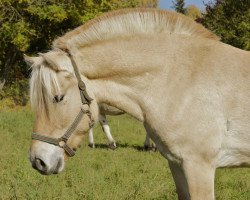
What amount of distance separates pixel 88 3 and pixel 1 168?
15.2 metres

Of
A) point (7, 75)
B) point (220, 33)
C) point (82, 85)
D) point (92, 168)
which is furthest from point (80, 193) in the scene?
point (220, 33)

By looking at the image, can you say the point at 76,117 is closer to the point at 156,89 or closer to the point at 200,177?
the point at 156,89

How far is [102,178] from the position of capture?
6879mm

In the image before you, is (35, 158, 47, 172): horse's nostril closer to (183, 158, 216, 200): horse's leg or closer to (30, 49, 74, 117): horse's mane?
(30, 49, 74, 117): horse's mane

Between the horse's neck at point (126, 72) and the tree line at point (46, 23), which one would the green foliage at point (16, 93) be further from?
the horse's neck at point (126, 72)

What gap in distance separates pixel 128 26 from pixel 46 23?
64.5ft

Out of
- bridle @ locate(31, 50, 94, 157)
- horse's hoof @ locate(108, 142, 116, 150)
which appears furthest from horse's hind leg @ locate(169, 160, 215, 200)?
horse's hoof @ locate(108, 142, 116, 150)

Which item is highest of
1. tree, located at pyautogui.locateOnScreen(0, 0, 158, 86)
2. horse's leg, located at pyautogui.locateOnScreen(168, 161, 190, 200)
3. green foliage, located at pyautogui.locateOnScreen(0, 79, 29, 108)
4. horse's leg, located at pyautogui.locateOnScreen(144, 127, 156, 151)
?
horse's leg, located at pyautogui.locateOnScreen(168, 161, 190, 200)

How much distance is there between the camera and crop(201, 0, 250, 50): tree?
82.2 feet

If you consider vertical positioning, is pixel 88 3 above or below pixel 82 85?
below

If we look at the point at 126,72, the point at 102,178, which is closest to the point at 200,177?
A: the point at 126,72

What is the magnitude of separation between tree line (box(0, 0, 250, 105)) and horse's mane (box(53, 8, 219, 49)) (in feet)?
53.6

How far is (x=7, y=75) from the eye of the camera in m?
23.6

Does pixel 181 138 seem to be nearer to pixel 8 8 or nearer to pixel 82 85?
pixel 82 85
